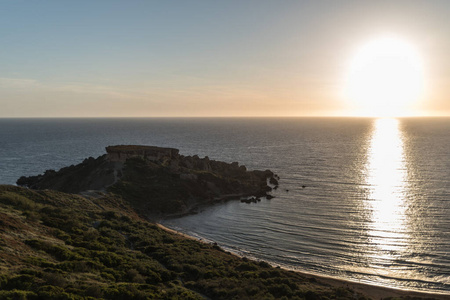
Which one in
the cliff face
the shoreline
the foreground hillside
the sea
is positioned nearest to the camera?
the foreground hillside

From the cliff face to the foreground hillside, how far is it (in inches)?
986

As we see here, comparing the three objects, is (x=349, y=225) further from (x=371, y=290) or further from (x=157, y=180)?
(x=157, y=180)

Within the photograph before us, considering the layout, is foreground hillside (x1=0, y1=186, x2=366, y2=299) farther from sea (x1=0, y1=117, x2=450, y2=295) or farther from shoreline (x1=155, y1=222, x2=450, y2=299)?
sea (x1=0, y1=117, x2=450, y2=295)

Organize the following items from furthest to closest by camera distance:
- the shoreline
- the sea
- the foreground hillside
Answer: the sea → the shoreline → the foreground hillside

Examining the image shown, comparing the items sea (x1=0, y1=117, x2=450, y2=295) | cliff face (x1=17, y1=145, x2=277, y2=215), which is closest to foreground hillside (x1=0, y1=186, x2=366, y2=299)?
sea (x1=0, y1=117, x2=450, y2=295)

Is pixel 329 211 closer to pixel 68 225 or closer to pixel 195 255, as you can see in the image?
pixel 195 255

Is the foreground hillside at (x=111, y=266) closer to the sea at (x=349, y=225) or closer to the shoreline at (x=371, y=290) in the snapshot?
the shoreline at (x=371, y=290)

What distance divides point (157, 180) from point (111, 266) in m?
48.5

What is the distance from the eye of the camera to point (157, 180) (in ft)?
Result: 238

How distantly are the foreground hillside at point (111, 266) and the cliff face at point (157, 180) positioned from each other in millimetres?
25045

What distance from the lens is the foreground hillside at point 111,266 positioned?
1839 centimetres

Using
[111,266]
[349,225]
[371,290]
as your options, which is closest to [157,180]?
[349,225]

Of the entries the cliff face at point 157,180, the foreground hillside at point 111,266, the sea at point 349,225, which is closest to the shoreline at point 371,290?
the sea at point 349,225

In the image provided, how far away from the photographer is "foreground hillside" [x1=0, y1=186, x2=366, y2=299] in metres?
18.4
